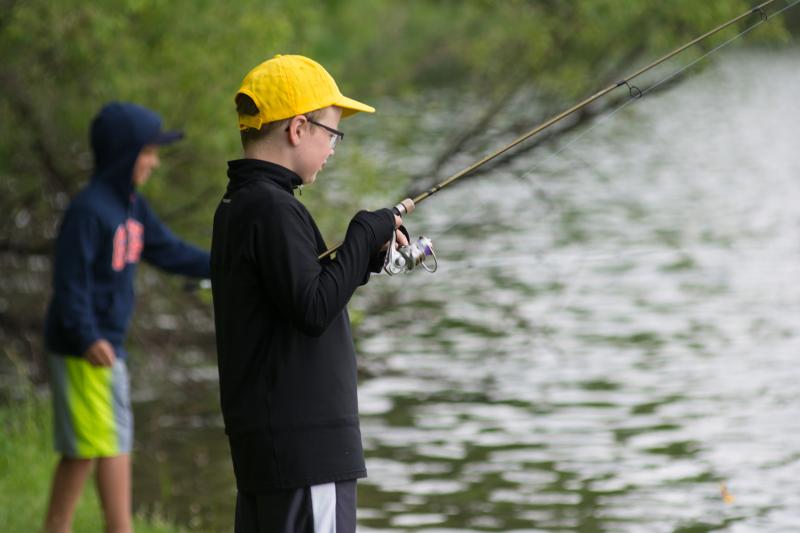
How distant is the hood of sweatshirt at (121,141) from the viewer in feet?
16.8

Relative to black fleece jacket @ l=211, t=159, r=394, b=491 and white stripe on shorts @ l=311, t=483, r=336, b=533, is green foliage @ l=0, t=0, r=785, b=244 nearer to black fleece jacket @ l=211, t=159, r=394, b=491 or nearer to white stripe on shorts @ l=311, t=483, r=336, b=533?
black fleece jacket @ l=211, t=159, r=394, b=491

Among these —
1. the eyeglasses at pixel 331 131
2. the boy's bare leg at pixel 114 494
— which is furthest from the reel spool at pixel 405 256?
the boy's bare leg at pixel 114 494

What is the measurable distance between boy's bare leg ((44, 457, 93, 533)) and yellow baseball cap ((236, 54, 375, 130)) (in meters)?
2.17

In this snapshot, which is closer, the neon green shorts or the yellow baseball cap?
the yellow baseball cap

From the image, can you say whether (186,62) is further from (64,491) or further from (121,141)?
(64,491)

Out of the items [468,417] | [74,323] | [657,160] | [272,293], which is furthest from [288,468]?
[657,160]

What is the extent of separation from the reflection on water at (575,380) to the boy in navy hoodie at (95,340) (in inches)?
50.5

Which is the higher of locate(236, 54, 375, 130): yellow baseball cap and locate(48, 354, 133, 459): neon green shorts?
locate(236, 54, 375, 130): yellow baseball cap

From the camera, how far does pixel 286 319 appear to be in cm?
307

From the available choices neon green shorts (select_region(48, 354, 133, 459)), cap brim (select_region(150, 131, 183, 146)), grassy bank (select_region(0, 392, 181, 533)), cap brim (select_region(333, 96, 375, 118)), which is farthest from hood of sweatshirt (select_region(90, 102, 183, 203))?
cap brim (select_region(333, 96, 375, 118))

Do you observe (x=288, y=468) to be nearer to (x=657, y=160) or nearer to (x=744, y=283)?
(x=744, y=283)

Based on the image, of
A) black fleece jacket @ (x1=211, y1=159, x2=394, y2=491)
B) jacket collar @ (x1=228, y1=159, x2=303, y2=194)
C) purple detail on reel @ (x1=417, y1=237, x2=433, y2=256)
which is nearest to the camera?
black fleece jacket @ (x1=211, y1=159, x2=394, y2=491)

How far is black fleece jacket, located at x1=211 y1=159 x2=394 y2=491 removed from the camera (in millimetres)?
3029

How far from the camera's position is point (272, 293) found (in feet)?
9.95
